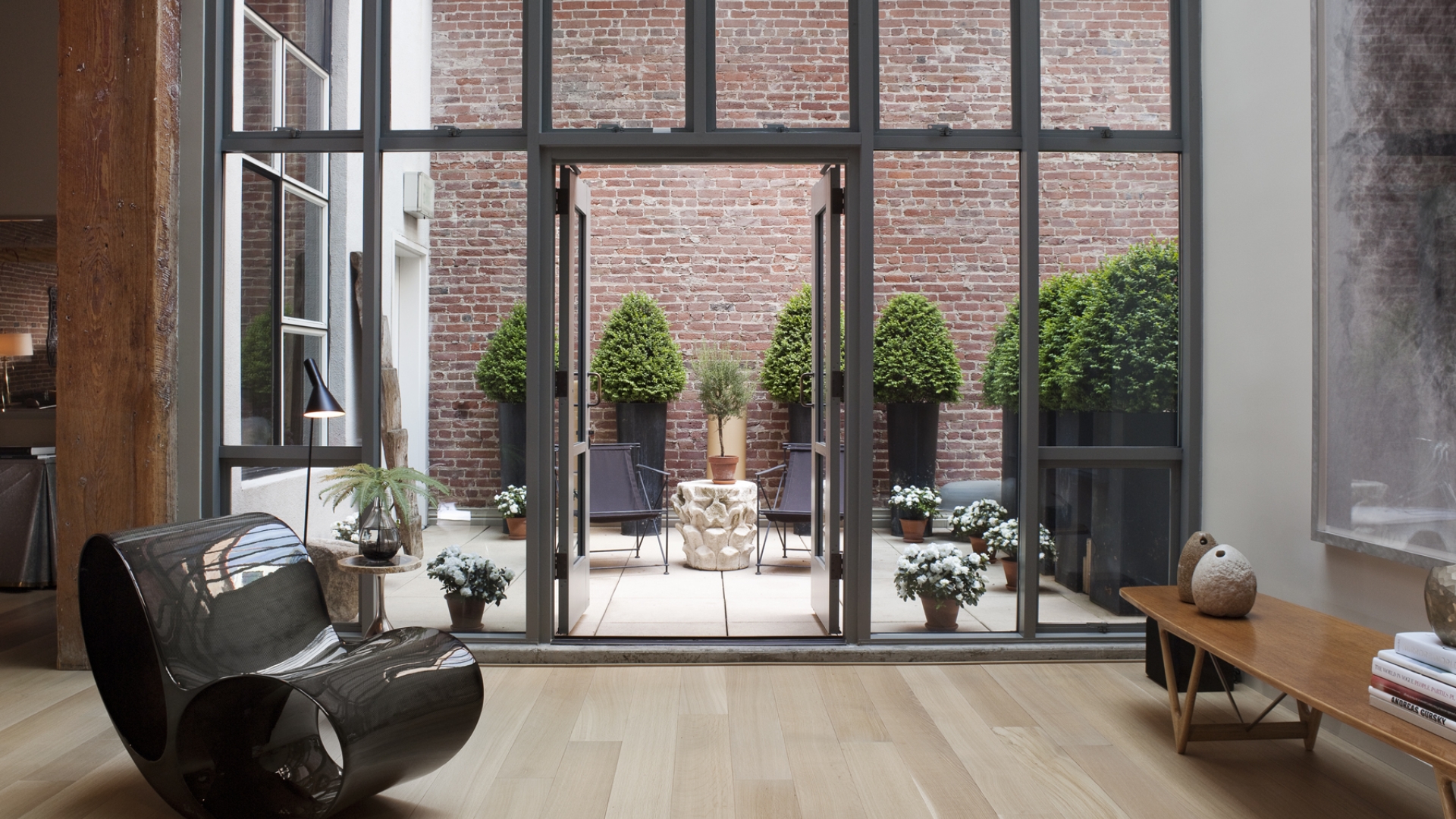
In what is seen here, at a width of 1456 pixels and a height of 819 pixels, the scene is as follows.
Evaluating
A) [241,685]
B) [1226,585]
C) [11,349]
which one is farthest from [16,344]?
[1226,585]

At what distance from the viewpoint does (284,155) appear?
4.03 m

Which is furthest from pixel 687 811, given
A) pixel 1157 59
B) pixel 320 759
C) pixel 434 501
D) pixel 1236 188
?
pixel 1157 59

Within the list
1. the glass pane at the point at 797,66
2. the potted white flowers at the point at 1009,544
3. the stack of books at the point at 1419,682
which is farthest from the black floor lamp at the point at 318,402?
the stack of books at the point at 1419,682

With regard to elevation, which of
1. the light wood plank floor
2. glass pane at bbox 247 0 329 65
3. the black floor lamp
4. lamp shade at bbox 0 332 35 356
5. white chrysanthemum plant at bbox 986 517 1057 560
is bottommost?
the light wood plank floor

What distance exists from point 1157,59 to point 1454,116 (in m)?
1.60

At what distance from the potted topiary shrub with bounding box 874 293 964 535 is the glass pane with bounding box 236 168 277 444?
2655mm

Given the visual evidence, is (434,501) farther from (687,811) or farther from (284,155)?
(687,811)

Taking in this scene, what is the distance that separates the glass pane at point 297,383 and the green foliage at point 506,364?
69cm

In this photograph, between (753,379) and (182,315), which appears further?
(753,379)

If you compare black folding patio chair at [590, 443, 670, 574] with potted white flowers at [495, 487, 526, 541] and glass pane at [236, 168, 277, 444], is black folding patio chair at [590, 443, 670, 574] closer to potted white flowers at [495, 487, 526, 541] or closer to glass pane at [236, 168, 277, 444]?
potted white flowers at [495, 487, 526, 541]

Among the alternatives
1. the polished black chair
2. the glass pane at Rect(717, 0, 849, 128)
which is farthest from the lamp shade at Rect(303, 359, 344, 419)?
the glass pane at Rect(717, 0, 849, 128)

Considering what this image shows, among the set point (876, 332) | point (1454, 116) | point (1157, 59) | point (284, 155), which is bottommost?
point (876, 332)

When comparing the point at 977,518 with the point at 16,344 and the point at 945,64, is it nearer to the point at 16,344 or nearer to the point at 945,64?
the point at 945,64

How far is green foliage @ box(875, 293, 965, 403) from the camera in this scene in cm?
403
